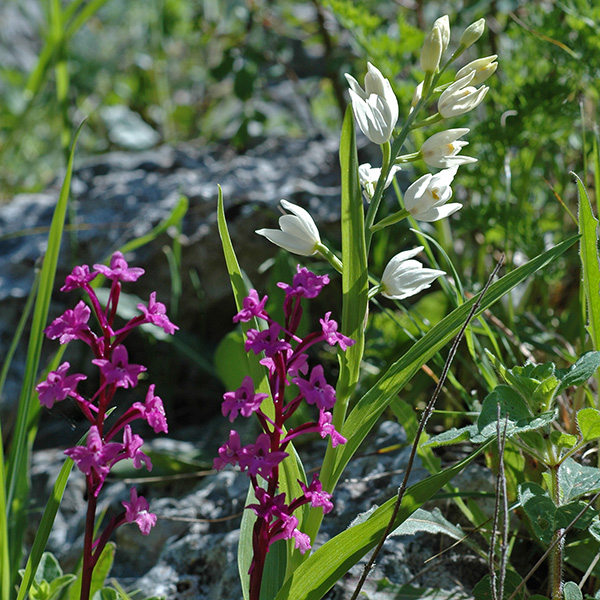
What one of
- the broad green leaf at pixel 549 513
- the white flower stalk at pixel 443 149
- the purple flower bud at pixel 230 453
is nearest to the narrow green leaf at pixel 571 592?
the broad green leaf at pixel 549 513

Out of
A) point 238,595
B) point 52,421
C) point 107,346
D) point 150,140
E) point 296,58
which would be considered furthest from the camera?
point 150,140

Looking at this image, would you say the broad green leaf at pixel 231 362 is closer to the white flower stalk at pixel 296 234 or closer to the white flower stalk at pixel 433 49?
the white flower stalk at pixel 296 234

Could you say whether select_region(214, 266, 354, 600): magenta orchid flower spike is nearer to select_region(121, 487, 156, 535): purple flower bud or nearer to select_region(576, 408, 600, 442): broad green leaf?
select_region(121, 487, 156, 535): purple flower bud

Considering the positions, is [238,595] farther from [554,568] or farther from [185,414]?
[185,414]

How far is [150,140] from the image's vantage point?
9.83ft

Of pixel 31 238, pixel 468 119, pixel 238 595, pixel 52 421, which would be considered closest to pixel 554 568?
pixel 238 595

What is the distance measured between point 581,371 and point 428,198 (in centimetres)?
28

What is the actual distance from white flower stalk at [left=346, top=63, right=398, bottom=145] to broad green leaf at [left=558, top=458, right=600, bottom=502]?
0.49m

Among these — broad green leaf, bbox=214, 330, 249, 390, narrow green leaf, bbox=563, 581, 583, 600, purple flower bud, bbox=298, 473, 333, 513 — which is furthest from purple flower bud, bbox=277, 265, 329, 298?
broad green leaf, bbox=214, 330, 249, 390

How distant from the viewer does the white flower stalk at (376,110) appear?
82 centimetres

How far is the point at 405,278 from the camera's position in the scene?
0.82 m

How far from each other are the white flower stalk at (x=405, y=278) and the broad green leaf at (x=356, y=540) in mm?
218

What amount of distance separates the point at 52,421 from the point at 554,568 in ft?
5.15

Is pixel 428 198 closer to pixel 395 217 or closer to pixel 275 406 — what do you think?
pixel 395 217
